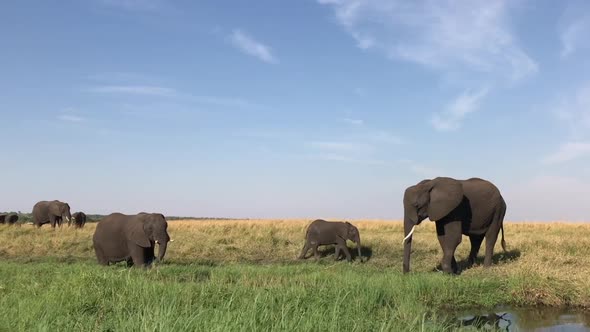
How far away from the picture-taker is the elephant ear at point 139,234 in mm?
14102

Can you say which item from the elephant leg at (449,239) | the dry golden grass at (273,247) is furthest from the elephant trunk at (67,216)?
the elephant leg at (449,239)

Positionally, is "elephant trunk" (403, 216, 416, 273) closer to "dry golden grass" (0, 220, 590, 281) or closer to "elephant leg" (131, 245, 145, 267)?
"dry golden grass" (0, 220, 590, 281)

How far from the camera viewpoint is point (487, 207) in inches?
560

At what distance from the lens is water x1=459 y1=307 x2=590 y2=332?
7.56m

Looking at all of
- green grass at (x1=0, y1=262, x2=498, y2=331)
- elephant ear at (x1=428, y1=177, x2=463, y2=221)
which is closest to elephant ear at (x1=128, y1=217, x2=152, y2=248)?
green grass at (x1=0, y1=262, x2=498, y2=331)

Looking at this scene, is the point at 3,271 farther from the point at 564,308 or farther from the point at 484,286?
the point at 564,308

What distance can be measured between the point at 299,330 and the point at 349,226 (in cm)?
1374

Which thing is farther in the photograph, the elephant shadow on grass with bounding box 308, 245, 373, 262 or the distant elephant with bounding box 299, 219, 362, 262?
the elephant shadow on grass with bounding box 308, 245, 373, 262

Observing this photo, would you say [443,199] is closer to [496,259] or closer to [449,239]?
[449,239]

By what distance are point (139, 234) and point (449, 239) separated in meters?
8.51

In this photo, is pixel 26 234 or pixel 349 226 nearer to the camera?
pixel 349 226

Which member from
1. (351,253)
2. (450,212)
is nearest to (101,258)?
(351,253)

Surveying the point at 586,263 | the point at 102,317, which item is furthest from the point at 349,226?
the point at 102,317

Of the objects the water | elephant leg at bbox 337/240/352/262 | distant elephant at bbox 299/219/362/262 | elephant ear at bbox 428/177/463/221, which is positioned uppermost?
elephant ear at bbox 428/177/463/221
